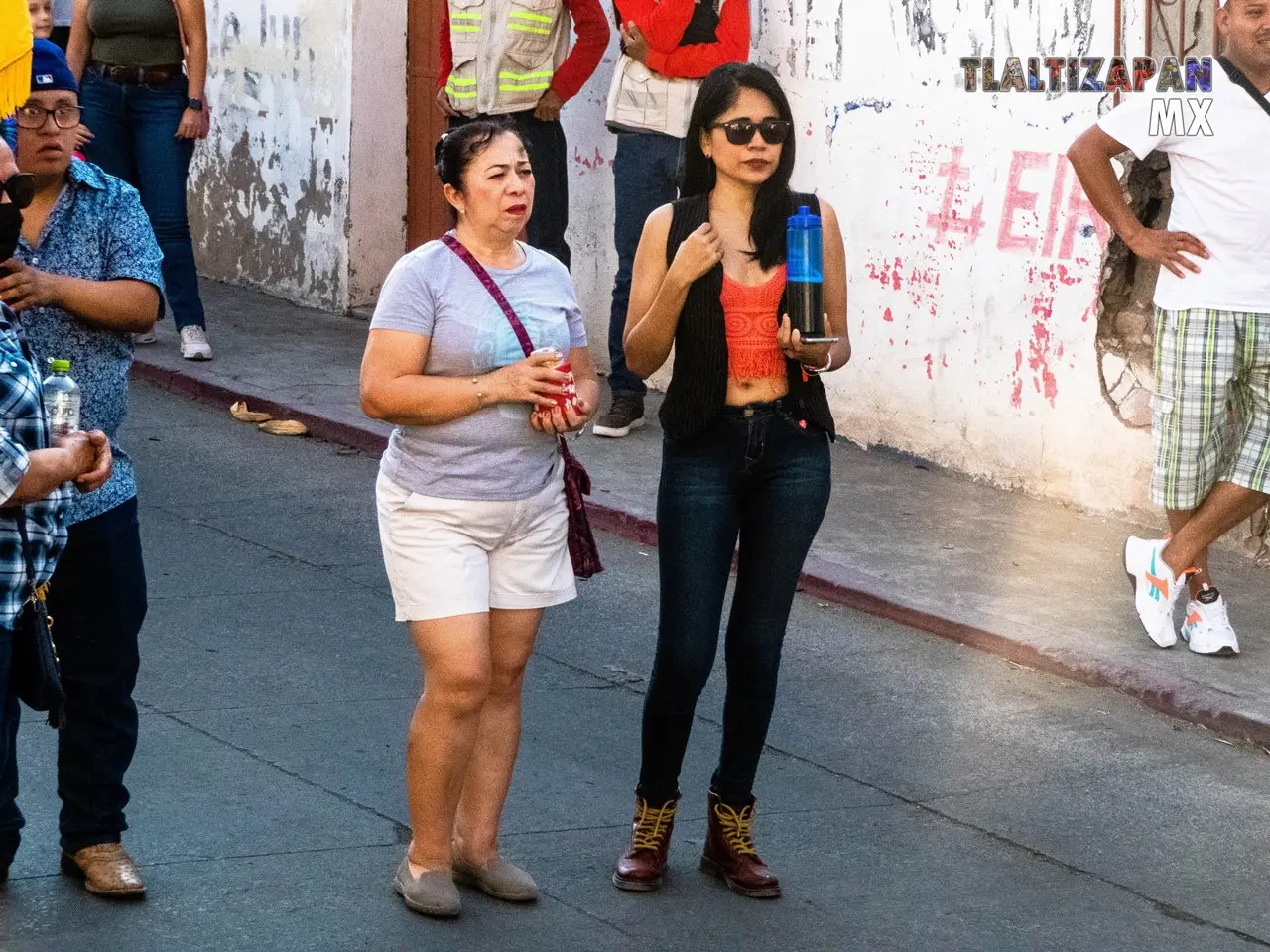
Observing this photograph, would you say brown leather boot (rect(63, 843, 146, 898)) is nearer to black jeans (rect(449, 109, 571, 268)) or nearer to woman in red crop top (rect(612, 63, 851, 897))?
woman in red crop top (rect(612, 63, 851, 897))

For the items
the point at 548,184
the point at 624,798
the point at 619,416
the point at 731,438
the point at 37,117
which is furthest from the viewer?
the point at 548,184

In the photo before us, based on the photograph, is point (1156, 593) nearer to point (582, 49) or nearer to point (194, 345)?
point (582, 49)

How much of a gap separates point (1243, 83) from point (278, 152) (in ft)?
25.0

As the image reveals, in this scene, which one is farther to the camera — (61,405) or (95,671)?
(95,671)

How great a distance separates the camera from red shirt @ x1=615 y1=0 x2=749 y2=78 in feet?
31.2

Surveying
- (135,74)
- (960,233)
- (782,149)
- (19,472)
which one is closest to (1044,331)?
(960,233)

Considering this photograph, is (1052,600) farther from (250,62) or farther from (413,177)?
(250,62)

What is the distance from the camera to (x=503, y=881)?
5.04m

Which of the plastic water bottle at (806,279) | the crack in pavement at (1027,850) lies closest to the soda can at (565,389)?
the plastic water bottle at (806,279)

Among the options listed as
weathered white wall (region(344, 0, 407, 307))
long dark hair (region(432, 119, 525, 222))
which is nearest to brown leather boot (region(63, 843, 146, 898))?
long dark hair (region(432, 119, 525, 222))

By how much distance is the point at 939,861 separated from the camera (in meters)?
5.41

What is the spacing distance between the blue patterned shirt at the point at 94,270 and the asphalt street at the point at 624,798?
991 millimetres

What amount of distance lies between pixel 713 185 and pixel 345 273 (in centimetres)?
785

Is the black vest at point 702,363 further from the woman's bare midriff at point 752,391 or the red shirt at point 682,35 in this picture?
the red shirt at point 682,35
